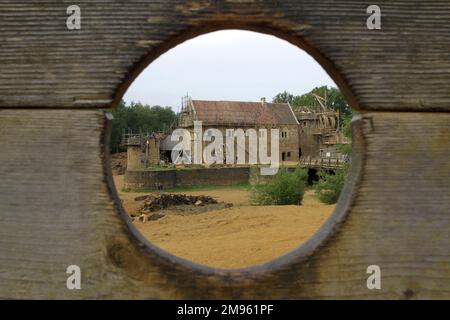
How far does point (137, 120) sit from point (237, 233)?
4481 cm

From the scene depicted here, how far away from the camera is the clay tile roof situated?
3822 centimetres

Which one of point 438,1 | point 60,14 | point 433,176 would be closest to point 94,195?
point 60,14

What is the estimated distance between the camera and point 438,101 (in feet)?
5.56

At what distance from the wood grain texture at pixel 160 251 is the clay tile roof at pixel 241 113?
3593 centimetres

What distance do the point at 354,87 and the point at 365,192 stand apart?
1.39 feet

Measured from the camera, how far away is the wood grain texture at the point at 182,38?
163 cm

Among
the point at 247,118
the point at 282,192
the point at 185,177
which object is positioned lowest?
the point at 282,192

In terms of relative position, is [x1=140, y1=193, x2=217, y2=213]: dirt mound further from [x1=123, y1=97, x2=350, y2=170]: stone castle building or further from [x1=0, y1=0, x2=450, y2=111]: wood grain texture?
[x1=0, y1=0, x2=450, y2=111]: wood grain texture

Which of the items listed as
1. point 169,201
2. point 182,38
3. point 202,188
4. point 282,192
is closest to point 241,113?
point 202,188

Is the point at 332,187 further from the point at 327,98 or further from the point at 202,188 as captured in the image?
the point at 327,98

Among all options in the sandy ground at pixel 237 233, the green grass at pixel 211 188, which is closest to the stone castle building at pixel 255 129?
the green grass at pixel 211 188

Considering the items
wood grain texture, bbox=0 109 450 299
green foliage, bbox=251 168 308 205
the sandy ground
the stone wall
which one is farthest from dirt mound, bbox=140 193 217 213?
wood grain texture, bbox=0 109 450 299

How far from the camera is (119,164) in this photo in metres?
45.2

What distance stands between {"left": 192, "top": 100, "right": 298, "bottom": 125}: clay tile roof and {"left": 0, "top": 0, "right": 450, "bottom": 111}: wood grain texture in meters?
35.8
